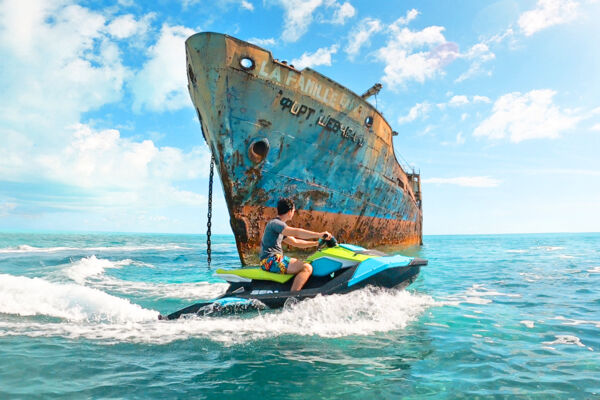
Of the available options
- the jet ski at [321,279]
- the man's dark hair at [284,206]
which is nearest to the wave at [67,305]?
the jet ski at [321,279]

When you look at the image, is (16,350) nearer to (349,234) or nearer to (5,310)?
(5,310)

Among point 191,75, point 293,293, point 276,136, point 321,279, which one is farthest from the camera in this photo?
point 191,75

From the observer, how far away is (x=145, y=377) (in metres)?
2.79

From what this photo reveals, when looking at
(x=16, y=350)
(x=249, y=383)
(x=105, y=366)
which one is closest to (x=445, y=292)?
(x=249, y=383)

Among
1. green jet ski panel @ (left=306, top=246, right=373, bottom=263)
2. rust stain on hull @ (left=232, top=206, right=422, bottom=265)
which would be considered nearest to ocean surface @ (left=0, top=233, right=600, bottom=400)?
green jet ski panel @ (left=306, top=246, right=373, bottom=263)

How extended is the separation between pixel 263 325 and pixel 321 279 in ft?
3.41

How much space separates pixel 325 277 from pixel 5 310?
4.42m

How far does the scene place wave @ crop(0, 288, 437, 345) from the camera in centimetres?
386

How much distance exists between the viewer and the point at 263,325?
162 inches

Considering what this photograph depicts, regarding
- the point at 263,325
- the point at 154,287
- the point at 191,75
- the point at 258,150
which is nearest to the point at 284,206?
the point at 263,325

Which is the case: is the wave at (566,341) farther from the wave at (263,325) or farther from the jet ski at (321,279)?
the jet ski at (321,279)

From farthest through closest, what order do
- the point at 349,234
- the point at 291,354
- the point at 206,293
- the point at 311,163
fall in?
the point at 349,234, the point at 311,163, the point at 206,293, the point at 291,354

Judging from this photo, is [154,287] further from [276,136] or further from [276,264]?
[276,136]

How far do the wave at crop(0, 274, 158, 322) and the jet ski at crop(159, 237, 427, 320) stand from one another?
2.11 feet
